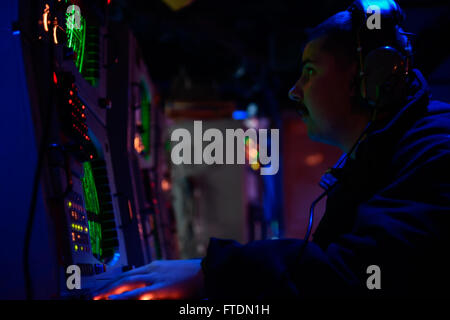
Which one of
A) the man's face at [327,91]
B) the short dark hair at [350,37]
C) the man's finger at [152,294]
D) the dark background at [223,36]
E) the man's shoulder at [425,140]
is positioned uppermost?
the dark background at [223,36]

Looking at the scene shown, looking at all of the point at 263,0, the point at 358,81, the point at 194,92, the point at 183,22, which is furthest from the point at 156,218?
the point at 263,0

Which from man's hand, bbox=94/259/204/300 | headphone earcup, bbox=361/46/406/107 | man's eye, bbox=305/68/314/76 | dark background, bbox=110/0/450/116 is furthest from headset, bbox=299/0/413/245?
dark background, bbox=110/0/450/116

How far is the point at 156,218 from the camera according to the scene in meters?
2.01

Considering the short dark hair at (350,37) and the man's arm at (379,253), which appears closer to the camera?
the man's arm at (379,253)

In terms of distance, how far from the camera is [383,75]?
2.92ft

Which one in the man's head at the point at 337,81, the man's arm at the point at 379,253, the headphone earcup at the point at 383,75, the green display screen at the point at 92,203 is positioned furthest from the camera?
the green display screen at the point at 92,203

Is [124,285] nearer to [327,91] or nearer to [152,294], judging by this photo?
[152,294]

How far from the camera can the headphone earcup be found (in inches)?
34.9

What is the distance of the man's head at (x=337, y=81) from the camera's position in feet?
3.26

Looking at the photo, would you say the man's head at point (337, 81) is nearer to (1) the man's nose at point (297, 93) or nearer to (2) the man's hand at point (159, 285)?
(1) the man's nose at point (297, 93)

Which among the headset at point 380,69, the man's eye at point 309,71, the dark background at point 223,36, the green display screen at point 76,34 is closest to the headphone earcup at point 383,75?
the headset at point 380,69

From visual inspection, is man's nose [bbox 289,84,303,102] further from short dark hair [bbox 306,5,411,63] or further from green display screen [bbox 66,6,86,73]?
green display screen [bbox 66,6,86,73]

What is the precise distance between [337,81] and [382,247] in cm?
50

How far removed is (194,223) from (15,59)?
166 inches
